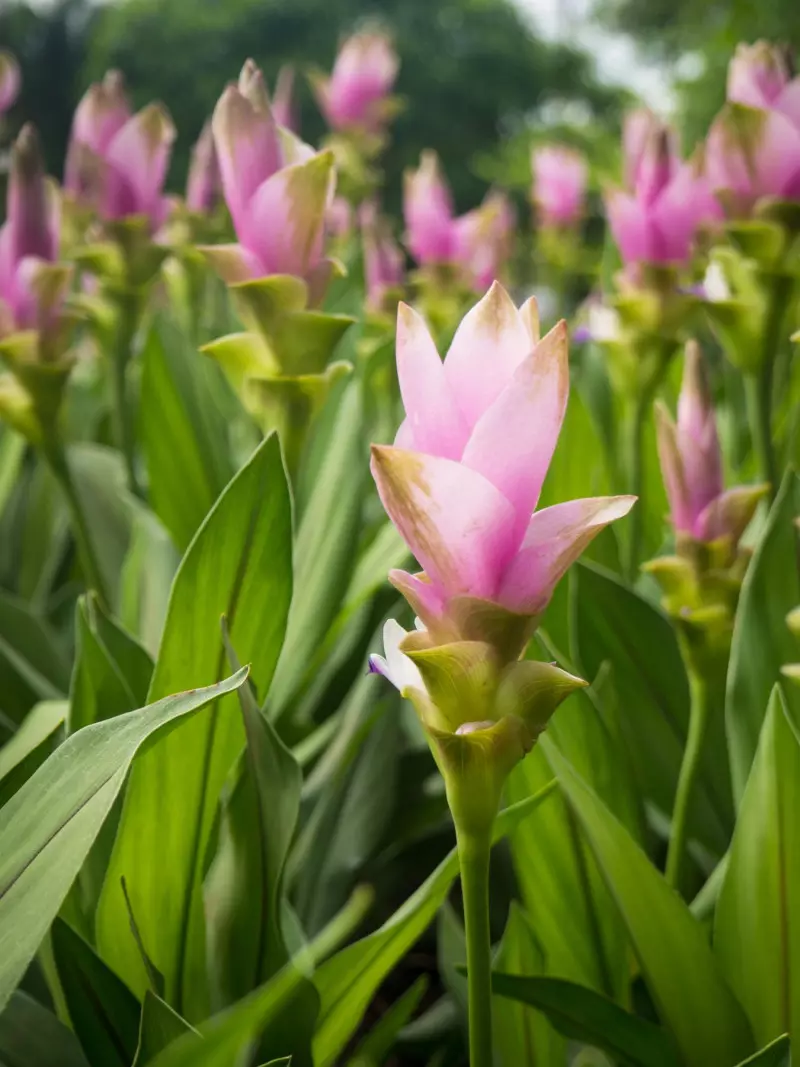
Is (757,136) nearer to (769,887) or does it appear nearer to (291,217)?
(291,217)

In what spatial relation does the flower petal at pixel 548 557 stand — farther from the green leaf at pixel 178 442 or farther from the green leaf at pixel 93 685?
the green leaf at pixel 178 442

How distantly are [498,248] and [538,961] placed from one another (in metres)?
1.40

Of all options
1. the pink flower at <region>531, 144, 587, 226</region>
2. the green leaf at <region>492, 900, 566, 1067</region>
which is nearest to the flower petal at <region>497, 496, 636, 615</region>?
the green leaf at <region>492, 900, 566, 1067</region>

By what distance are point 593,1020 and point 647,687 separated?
26cm

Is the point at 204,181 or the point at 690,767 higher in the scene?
the point at 204,181

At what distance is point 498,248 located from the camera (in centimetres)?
178

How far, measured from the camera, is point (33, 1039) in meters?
0.48

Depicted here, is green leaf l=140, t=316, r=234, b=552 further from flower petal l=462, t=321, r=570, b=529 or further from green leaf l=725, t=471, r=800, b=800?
flower petal l=462, t=321, r=570, b=529

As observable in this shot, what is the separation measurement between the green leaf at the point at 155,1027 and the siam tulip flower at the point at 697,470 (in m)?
0.32

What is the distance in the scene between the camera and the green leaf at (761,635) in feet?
1.83

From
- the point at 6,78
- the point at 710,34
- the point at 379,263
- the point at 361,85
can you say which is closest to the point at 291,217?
the point at 379,263

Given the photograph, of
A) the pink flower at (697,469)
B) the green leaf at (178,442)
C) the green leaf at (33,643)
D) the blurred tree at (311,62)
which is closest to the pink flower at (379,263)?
the green leaf at (178,442)

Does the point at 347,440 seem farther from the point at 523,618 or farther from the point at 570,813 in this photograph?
the point at 523,618

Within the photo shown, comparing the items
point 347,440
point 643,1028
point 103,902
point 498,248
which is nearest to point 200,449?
point 347,440
